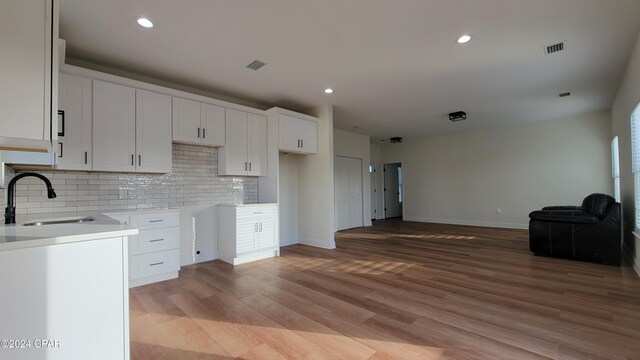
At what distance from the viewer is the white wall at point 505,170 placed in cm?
629

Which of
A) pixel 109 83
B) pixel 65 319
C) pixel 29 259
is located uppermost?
pixel 109 83

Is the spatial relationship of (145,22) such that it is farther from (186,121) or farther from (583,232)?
(583,232)

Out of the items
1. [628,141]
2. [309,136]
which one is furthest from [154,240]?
[628,141]

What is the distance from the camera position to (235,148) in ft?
14.6

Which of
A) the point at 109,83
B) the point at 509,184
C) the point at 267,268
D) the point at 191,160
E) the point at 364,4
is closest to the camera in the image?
the point at 364,4

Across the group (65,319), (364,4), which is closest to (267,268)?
(65,319)

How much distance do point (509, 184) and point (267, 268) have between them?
264 inches

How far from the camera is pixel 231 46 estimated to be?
3.11m

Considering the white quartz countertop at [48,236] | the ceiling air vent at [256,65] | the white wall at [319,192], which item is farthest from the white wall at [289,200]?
the white quartz countertop at [48,236]

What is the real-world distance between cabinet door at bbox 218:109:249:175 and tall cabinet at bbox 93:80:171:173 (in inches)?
32.5

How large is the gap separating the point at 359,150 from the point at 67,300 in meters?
7.41

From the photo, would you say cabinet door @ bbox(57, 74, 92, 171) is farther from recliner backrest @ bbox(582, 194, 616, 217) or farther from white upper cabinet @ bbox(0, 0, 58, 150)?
recliner backrest @ bbox(582, 194, 616, 217)

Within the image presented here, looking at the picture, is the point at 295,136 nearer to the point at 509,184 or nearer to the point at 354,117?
the point at 354,117

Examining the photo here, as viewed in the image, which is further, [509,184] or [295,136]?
[509,184]
